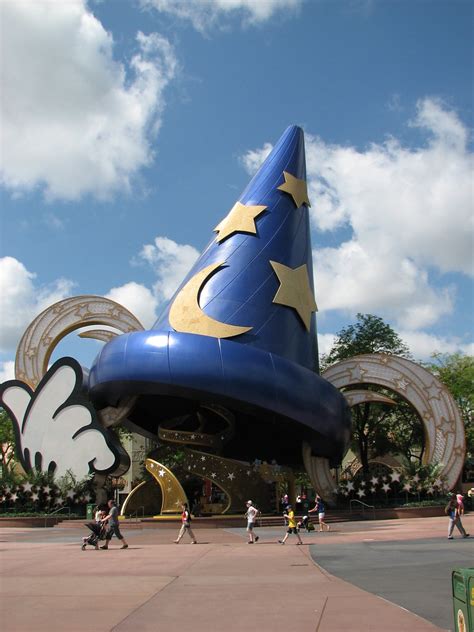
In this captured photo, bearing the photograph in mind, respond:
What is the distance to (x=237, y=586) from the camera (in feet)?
32.7

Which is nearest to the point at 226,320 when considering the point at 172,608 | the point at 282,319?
the point at 282,319

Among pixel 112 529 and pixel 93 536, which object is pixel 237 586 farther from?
pixel 112 529

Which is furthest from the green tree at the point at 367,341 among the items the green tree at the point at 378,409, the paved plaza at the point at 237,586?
the paved plaza at the point at 237,586

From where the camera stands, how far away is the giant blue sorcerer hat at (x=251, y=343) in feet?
86.3

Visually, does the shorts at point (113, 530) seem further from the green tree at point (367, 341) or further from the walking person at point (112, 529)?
the green tree at point (367, 341)

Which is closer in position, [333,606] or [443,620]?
[443,620]

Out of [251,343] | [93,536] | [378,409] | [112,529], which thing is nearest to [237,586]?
[93,536]

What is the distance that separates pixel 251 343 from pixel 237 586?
20.1m

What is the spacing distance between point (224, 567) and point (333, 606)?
16.1ft

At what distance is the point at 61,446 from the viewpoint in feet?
102

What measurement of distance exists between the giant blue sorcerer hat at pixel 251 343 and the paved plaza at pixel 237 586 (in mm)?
9382

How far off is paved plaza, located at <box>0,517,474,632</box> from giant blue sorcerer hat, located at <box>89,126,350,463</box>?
9382mm

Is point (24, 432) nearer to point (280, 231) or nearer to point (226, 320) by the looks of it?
point (226, 320)

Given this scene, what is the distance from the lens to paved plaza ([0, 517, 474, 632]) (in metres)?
7.35
